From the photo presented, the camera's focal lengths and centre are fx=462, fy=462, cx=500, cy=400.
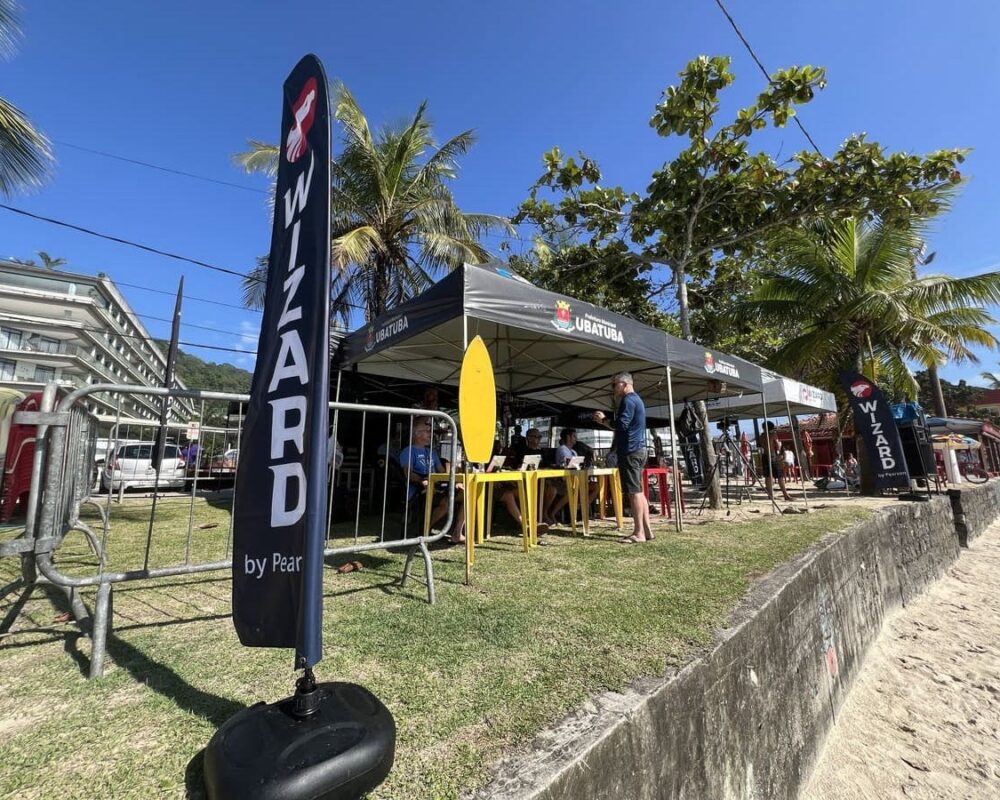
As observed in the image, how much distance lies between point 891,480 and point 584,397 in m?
5.90

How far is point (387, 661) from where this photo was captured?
2.11m

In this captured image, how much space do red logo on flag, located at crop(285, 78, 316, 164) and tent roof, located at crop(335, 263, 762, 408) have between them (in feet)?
6.83

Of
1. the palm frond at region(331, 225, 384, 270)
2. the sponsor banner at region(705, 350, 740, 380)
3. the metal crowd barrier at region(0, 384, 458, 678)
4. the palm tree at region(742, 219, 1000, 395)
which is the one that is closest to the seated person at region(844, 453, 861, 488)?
the palm tree at region(742, 219, 1000, 395)

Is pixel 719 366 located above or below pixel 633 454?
above

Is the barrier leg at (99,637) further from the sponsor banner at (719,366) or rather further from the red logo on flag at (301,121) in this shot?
the sponsor banner at (719,366)

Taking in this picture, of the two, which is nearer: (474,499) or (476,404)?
(476,404)

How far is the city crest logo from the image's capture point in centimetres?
456

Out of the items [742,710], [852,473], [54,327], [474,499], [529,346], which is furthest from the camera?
[54,327]

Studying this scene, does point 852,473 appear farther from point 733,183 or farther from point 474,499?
point 474,499

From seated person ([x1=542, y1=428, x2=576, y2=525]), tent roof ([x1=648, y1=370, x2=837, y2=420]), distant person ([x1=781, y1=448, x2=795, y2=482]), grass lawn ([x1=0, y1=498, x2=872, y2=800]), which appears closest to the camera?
grass lawn ([x1=0, y1=498, x2=872, y2=800])

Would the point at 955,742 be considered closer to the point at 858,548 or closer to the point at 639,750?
the point at 858,548

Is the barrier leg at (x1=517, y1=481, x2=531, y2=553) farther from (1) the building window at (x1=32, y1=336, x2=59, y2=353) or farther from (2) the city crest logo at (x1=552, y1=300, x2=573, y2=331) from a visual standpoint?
(1) the building window at (x1=32, y1=336, x2=59, y2=353)

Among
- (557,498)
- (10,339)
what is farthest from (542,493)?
(10,339)

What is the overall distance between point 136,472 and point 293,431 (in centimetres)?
696
